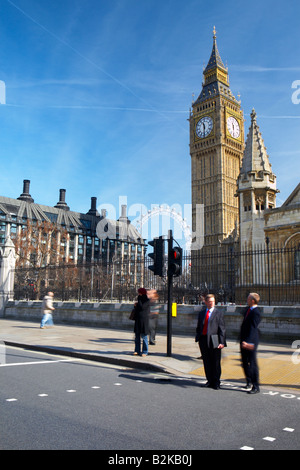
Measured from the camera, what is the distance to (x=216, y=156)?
83.1 metres

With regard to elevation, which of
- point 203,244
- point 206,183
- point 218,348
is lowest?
point 218,348

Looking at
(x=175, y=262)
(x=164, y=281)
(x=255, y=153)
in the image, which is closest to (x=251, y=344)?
(x=175, y=262)

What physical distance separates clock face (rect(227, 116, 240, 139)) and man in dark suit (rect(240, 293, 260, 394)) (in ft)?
270

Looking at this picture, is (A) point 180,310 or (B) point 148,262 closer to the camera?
(A) point 180,310

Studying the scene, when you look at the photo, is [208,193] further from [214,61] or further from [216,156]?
[214,61]

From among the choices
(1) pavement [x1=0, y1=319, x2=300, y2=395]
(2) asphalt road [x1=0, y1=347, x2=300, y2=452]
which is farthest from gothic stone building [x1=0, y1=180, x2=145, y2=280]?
(2) asphalt road [x1=0, y1=347, x2=300, y2=452]

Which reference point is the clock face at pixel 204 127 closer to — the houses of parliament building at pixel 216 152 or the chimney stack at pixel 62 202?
the houses of parliament building at pixel 216 152

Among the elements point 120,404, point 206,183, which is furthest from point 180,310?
point 206,183

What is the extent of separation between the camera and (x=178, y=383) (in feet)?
24.2

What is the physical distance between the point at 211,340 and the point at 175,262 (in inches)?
124

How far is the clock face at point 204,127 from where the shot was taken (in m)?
84.2

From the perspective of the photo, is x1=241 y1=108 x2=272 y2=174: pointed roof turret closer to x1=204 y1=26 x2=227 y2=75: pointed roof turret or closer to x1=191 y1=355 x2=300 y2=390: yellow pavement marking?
x1=191 y1=355 x2=300 y2=390: yellow pavement marking

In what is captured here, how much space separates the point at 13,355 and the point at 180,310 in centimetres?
700
